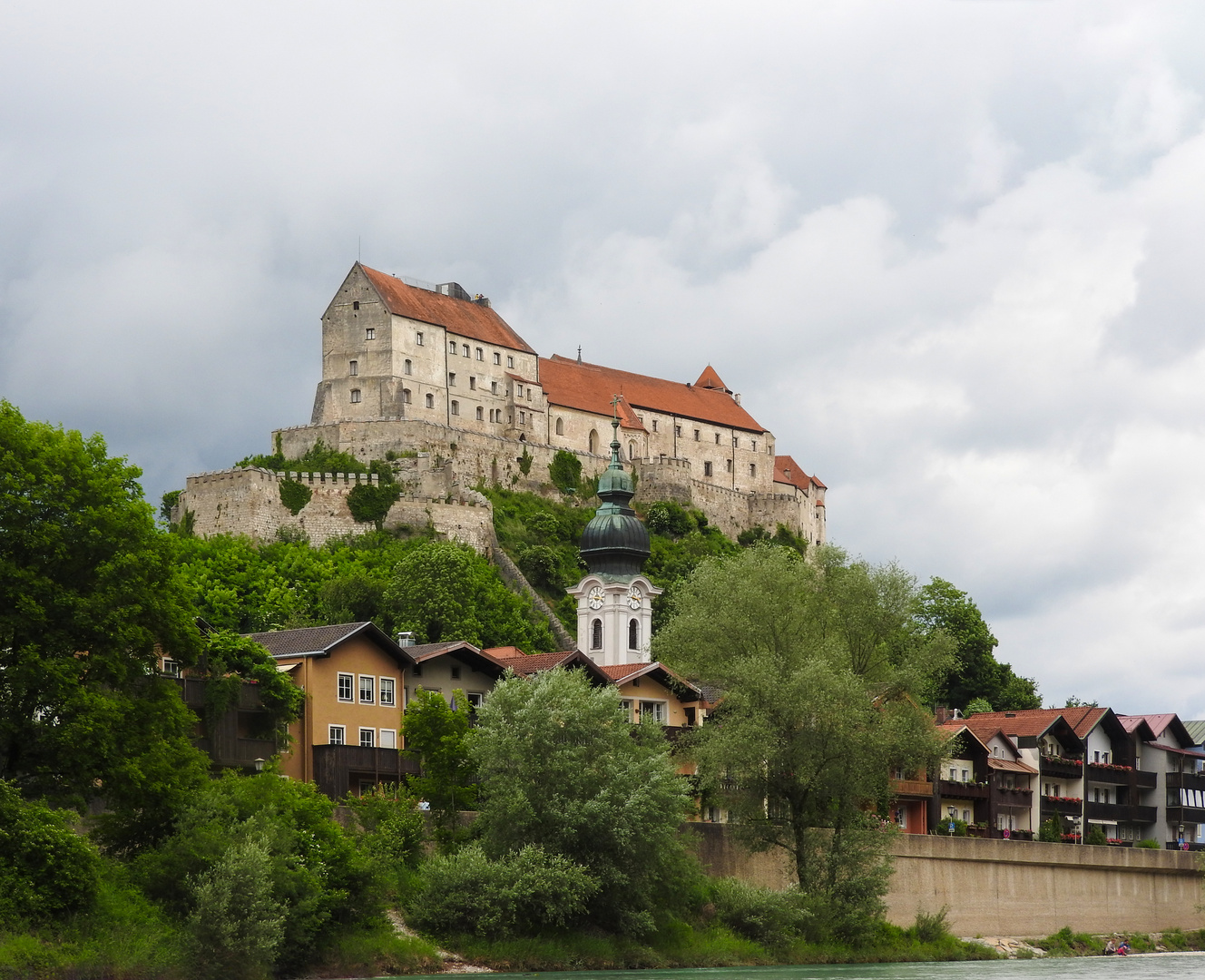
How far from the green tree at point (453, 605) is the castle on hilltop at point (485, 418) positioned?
14.6 m

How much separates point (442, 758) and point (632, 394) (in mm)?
93110

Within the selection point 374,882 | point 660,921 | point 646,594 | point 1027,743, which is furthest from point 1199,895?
point 374,882

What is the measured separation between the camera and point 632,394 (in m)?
143

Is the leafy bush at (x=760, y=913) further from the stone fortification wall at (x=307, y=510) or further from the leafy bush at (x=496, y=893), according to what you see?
the stone fortification wall at (x=307, y=510)

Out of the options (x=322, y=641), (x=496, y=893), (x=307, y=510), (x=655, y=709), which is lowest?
(x=496, y=893)

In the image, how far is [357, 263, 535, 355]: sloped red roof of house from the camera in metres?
126

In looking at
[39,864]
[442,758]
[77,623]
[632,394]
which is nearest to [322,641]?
[442,758]

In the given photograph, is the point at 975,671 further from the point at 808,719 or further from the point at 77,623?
the point at 77,623

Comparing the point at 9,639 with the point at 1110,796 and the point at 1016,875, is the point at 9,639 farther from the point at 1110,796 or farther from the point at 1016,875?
the point at 1110,796

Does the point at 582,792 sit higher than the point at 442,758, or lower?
lower

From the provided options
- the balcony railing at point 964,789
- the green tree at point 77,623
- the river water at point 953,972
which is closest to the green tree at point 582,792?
the river water at point 953,972

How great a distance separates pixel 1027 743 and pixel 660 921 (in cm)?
3627

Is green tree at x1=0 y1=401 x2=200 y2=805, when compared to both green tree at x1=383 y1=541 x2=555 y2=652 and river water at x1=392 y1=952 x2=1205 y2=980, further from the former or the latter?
green tree at x1=383 y1=541 x2=555 y2=652

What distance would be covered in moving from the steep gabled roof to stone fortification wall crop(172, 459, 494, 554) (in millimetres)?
50746
